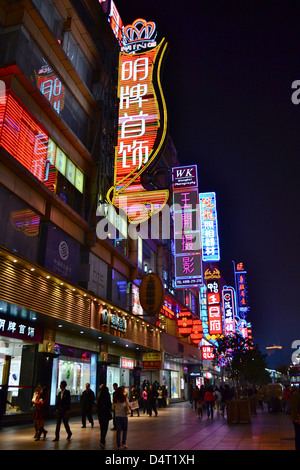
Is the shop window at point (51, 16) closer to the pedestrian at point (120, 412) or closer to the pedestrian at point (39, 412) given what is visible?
the pedestrian at point (39, 412)

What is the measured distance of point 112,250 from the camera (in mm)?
26391

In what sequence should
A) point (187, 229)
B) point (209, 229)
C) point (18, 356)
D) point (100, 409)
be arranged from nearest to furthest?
point (100, 409) → point (18, 356) → point (187, 229) → point (209, 229)

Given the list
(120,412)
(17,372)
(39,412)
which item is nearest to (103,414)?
(120,412)

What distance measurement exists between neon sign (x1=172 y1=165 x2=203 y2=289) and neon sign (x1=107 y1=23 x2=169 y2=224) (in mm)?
14532

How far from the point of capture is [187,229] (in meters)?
39.5

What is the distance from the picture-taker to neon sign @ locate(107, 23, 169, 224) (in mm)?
22875

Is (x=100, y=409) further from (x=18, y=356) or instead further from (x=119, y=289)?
(x=119, y=289)

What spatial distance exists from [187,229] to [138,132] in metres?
16.9

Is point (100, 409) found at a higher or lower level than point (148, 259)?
lower

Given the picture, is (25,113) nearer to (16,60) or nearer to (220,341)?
(16,60)

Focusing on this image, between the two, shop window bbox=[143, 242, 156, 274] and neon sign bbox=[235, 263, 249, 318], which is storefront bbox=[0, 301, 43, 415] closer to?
shop window bbox=[143, 242, 156, 274]

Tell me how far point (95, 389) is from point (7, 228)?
501 inches

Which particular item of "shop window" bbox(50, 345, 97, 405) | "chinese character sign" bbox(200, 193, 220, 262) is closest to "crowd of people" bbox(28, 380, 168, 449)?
"shop window" bbox(50, 345, 97, 405)

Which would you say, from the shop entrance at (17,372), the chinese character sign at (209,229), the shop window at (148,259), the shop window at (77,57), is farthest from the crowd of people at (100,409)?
the chinese character sign at (209,229)
